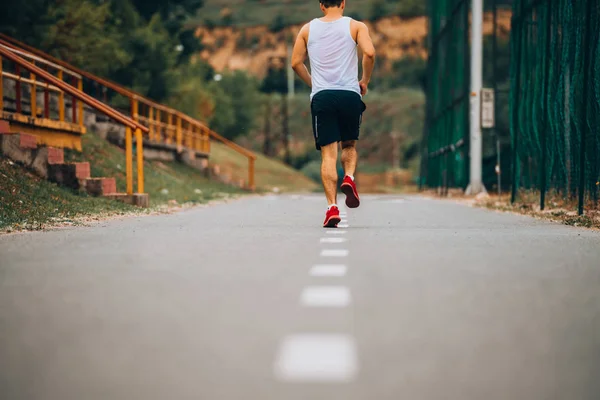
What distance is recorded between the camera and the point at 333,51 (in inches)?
433

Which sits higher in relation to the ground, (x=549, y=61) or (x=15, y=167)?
(x=549, y=61)

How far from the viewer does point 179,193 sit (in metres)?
21.9

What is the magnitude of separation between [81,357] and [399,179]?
256 ft

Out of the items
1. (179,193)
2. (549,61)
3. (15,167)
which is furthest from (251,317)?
(179,193)

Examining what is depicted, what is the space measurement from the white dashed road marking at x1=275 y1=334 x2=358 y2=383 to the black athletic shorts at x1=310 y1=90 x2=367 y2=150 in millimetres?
6727

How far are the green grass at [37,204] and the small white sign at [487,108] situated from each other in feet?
42.0

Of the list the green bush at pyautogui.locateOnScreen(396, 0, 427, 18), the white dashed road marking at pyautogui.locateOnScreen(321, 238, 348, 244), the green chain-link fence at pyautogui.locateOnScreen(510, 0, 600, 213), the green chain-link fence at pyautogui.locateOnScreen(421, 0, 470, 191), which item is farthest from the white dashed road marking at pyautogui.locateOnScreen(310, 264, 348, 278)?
the green bush at pyautogui.locateOnScreen(396, 0, 427, 18)

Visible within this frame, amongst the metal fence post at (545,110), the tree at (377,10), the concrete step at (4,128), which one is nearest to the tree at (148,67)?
the concrete step at (4,128)

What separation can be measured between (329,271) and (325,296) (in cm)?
119

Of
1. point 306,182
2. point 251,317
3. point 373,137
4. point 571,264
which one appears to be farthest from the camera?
point 373,137

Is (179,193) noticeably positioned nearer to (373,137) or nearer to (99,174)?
(99,174)

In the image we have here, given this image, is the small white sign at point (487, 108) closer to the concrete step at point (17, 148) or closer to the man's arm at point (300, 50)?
the concrete step at point (17, 148)

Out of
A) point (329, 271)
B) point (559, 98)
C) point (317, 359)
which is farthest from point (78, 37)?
point (317, 359)

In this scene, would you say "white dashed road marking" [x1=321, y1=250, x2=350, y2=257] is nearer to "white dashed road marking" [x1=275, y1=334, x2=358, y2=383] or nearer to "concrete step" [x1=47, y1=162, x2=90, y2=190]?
"white dashed road marking" [x1=275, y1=334, x2=358, y2=383]
